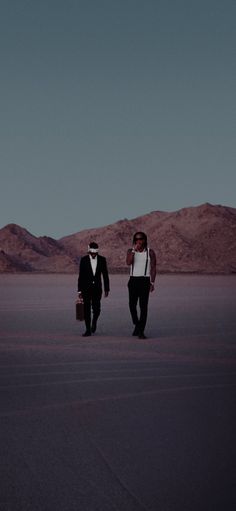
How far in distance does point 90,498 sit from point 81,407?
112 inches

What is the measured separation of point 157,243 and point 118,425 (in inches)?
5913

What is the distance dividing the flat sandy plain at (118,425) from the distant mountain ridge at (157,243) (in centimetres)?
12044

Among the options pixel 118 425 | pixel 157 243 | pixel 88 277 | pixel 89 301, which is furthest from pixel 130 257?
pixel 157 243

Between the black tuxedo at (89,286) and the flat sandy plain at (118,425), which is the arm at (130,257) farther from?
the flat sandy plain at (118,425)

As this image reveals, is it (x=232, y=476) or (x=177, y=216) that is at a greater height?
(x=177, y=216)

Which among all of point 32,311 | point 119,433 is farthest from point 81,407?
point 32,311

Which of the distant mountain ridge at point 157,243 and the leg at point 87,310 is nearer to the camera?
the leg at point 87,310

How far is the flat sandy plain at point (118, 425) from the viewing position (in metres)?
4.86

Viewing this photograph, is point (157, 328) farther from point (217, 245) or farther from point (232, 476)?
point (217, 245)

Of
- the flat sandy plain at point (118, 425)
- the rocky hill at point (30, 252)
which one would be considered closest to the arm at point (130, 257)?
the flat sandy plain at point (118, 425)

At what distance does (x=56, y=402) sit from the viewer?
7867mm

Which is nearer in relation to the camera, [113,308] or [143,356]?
[143,356]

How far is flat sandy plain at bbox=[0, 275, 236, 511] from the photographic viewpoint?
16.0ft

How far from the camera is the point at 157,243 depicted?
15675 centimetres
